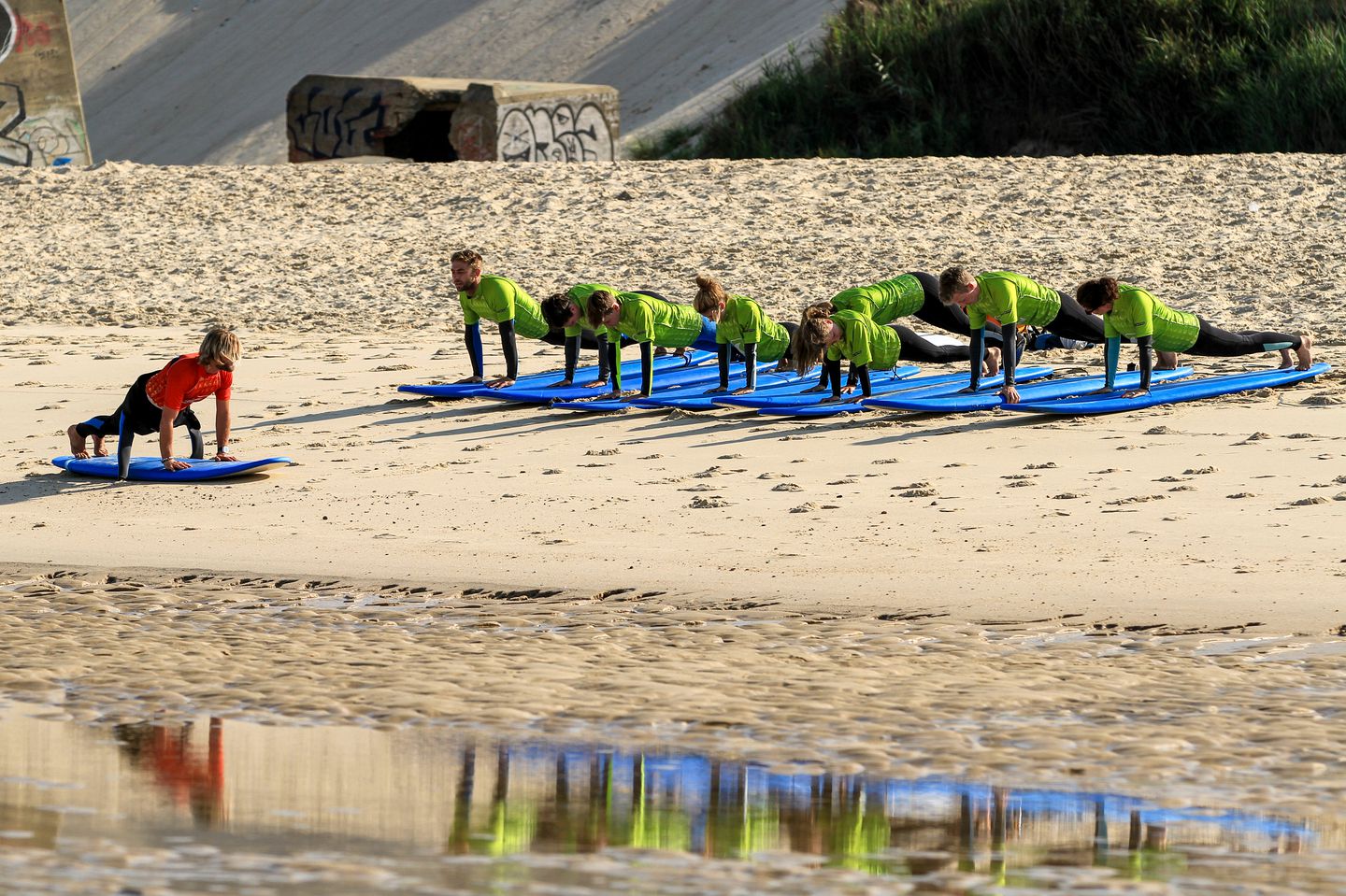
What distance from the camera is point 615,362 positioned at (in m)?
12.8

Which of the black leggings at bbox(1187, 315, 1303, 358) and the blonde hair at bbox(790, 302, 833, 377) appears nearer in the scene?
the blonde hair at bbox(790, 302, 833, 377)

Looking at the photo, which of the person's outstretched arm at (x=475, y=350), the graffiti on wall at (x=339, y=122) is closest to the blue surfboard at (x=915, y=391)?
the person's outstretched arm at (x=475, y=350)

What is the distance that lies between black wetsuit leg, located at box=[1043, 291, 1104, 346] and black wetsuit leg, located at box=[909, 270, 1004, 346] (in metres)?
0.50

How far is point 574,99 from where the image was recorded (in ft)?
94.9

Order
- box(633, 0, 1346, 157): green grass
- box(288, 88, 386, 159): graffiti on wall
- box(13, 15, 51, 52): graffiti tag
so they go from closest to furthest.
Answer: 1. box(633, 0, 1346, 157): green grass
2. box(288, 88, 386, 159): graffiti on wall
3. box(13, 15, 51, 52): graffiti tag

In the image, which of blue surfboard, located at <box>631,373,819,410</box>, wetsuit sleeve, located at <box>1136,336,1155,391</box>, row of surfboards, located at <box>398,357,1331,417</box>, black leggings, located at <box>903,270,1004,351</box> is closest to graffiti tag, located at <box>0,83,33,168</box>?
row of surfboards, located at <box>398,357,1331,417</box>

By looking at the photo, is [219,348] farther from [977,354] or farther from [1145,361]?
[1145,361]

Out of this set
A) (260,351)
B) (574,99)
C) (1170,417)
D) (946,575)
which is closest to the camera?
(946,575)

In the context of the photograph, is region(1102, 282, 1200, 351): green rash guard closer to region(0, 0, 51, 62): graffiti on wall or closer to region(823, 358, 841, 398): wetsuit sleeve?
region(823, 358, 841, 398): wetsuit sleeve

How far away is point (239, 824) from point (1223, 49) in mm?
23170

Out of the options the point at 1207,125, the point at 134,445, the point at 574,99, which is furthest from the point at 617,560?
the point at 574,99

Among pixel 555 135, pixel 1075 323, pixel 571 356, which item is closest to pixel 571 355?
pixel 571 356

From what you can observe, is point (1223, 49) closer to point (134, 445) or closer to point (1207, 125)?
point (1207, 125)

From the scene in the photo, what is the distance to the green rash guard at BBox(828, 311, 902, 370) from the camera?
12.3 meters
